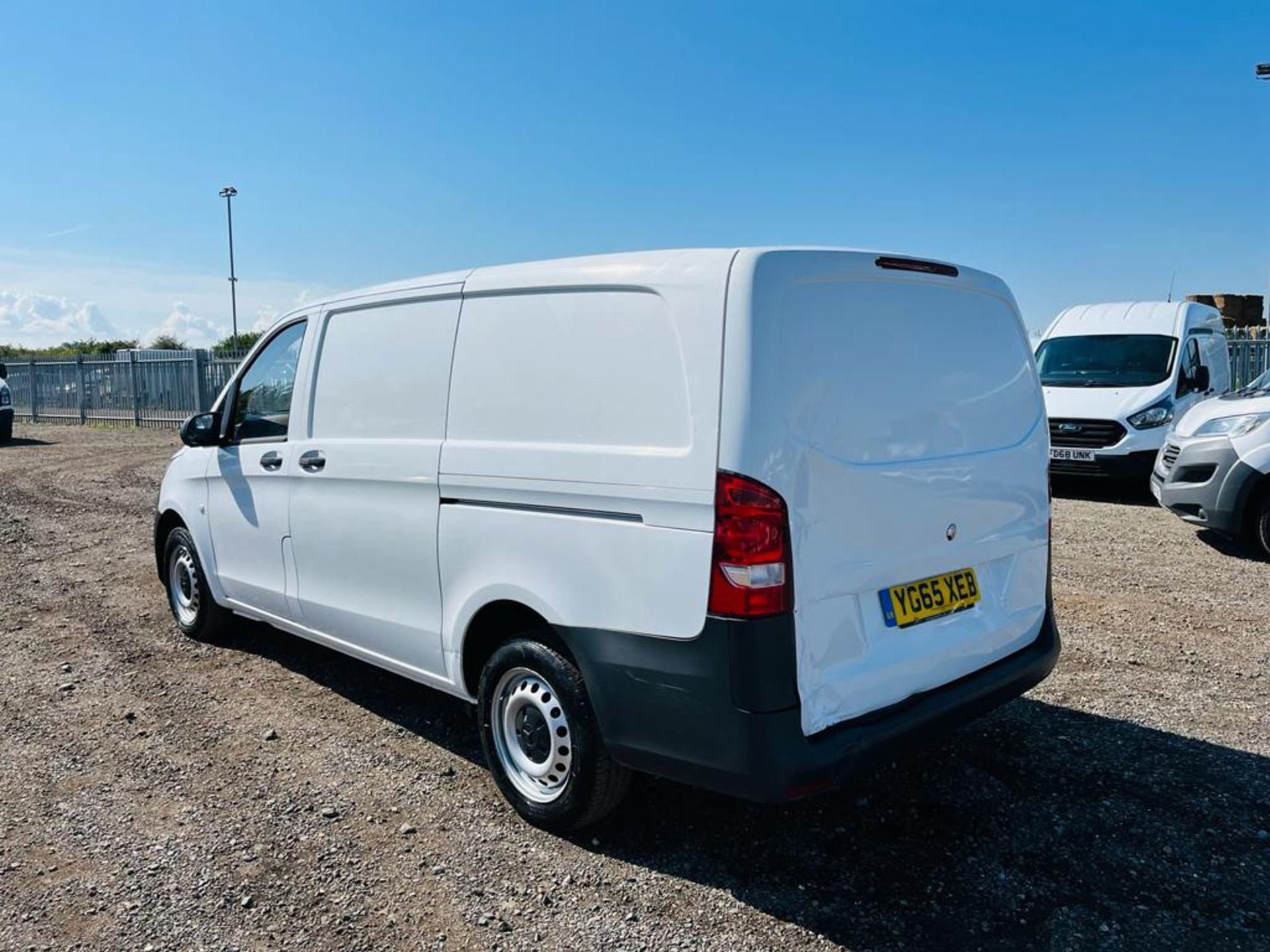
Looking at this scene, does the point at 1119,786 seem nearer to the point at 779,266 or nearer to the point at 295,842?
the point at 779,266

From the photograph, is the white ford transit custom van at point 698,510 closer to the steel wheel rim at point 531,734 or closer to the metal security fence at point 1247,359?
the steel wheel rim at point 531,734

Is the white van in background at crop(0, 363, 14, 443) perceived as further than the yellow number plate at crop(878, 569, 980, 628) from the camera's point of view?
Yes

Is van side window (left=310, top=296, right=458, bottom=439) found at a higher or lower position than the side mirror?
higher

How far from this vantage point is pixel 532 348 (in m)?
3.41

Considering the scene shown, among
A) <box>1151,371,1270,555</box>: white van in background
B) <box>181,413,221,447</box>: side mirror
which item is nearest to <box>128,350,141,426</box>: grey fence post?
<box>181,413,221,447</box>: side mirror

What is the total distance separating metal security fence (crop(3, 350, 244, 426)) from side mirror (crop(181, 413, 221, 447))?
15797 mm

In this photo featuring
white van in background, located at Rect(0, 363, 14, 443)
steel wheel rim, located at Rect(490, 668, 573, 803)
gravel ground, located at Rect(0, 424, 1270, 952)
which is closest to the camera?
gravel ground, located at Rect(0, 424, 1270, 952)

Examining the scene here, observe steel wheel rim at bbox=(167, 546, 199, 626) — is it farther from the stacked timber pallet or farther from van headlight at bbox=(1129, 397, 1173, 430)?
the stacked timber pallet

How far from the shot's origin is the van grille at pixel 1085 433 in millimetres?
10562

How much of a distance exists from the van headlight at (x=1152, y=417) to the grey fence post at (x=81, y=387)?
75.0 ft

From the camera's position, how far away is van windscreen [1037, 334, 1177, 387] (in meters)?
11.3

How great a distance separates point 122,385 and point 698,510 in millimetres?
23144

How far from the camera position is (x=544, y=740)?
3.44 m

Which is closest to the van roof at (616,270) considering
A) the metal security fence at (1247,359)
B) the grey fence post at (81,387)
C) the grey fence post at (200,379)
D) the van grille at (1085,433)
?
the van grille at (1085,433)
